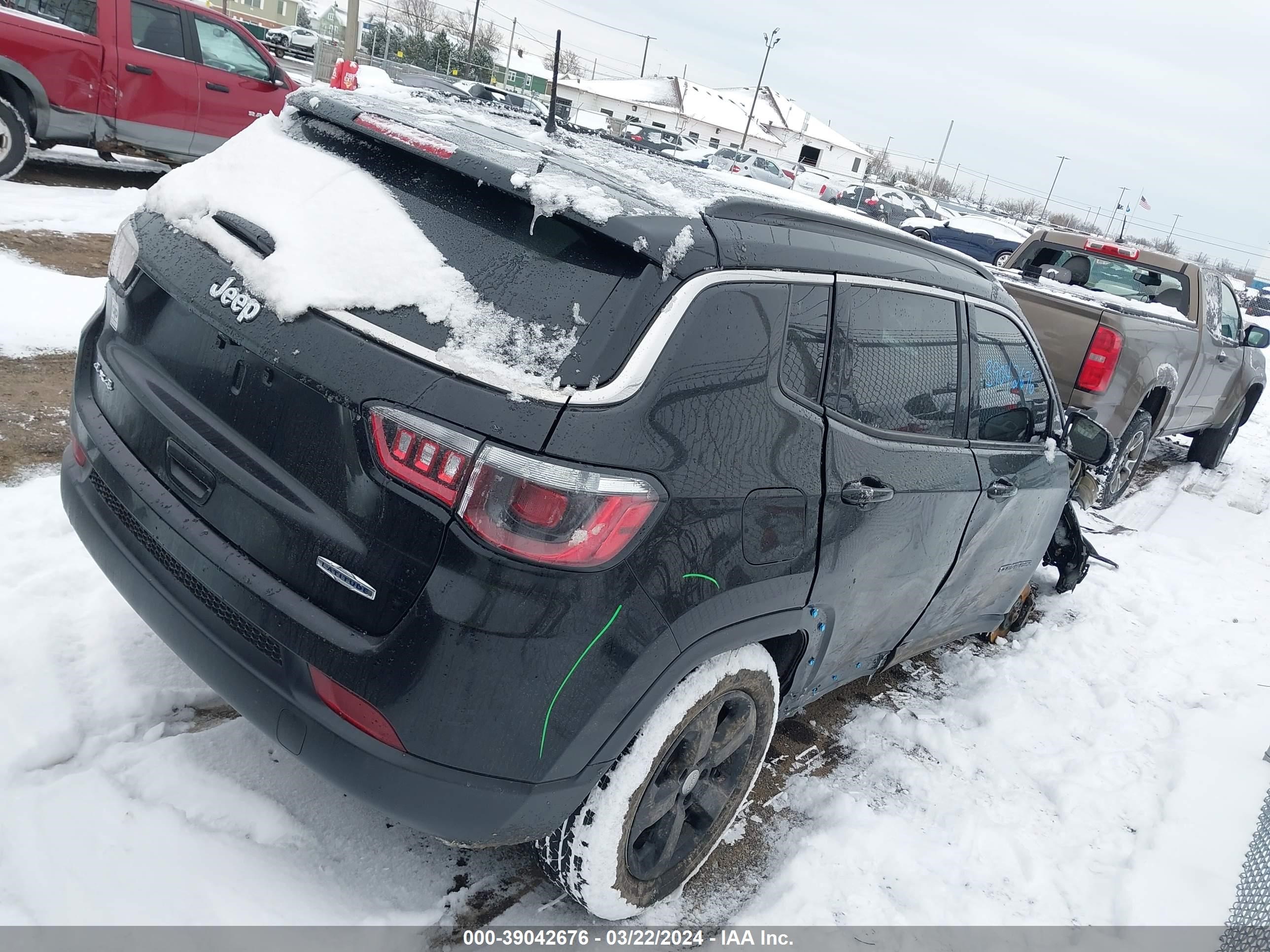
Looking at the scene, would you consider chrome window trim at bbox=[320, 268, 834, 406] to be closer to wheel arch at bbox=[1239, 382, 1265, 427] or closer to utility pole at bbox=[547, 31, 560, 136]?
utility pole at bbox=[547, 31, 560, 136]

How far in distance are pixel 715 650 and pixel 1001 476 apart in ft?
5.84

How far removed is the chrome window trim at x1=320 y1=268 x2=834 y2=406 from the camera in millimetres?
1854

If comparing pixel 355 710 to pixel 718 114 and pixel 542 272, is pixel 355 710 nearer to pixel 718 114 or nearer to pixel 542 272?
pixel 542 272

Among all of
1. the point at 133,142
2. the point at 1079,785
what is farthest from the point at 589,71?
the point at 1079,785

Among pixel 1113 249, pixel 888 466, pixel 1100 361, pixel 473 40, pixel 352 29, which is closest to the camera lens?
pixel 888 466

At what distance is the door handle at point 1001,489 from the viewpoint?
340cm

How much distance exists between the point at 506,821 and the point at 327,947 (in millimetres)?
611

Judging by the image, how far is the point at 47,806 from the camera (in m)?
2.31

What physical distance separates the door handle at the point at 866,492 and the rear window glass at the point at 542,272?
0.88m

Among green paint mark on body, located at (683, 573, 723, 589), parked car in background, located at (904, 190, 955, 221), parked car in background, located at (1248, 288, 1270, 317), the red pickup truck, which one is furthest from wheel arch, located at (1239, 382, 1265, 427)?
parked car in background, located at (1248, 288, 1270, 317)

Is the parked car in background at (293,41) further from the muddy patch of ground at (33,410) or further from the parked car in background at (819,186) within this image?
the muddy patch of ground at (33,410)

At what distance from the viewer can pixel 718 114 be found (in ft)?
248

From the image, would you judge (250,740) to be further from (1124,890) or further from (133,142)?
(133,142)

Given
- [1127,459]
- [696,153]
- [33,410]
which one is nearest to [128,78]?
[33,410]
